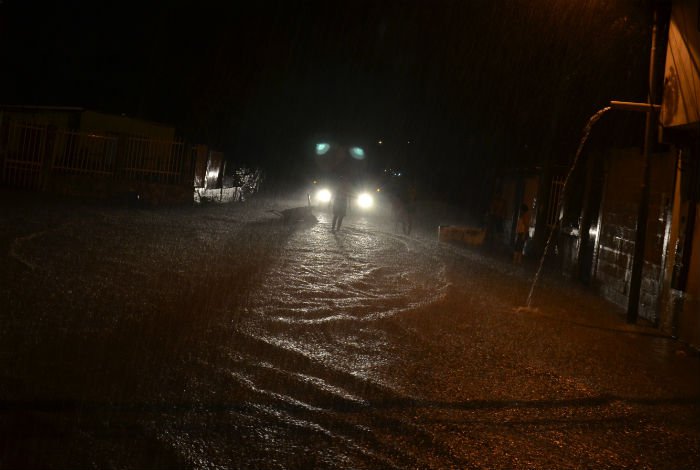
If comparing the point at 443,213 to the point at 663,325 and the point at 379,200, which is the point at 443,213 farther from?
the point at 663,325

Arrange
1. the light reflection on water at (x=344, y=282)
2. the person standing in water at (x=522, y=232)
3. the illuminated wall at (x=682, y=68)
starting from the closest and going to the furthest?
1. the light reflection on water at (x=344, y=282)
2. the illuminated wall at (x=682, y=68)
3. the person standing in water at (x=522, y=232)

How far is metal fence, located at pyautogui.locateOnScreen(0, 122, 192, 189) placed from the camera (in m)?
20.6

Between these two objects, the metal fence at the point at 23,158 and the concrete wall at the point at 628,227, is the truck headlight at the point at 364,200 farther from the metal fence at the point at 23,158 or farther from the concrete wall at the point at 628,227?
the concrete wall at the point at 628,227

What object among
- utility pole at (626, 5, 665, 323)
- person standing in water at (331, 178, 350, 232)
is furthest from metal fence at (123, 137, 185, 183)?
utility pole at (626, 5, 665, 323)

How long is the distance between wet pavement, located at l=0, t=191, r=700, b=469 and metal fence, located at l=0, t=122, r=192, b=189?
945cm

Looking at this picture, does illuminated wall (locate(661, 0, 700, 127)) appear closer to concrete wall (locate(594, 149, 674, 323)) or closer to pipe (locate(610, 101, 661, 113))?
pipe (locate(610, 101, 661, 113))

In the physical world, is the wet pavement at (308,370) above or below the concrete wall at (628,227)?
below

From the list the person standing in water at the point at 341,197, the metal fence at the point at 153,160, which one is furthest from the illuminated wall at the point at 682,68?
the metal fence at the point at 153,160

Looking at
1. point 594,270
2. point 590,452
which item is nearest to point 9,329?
point 590,452

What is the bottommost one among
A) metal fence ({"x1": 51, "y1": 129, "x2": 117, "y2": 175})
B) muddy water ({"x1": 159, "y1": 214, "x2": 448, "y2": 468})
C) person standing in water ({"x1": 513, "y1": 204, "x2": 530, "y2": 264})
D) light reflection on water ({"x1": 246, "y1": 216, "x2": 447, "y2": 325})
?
muddy water ({"x1": 159, "y1": 214, "x2": 448, "y2": 468})

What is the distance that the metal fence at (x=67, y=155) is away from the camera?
67.6ft

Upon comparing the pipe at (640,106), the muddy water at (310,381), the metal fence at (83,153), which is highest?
the pipe at (640,106)

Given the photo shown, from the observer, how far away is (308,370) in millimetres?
5875

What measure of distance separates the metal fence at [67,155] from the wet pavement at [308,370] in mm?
9449
